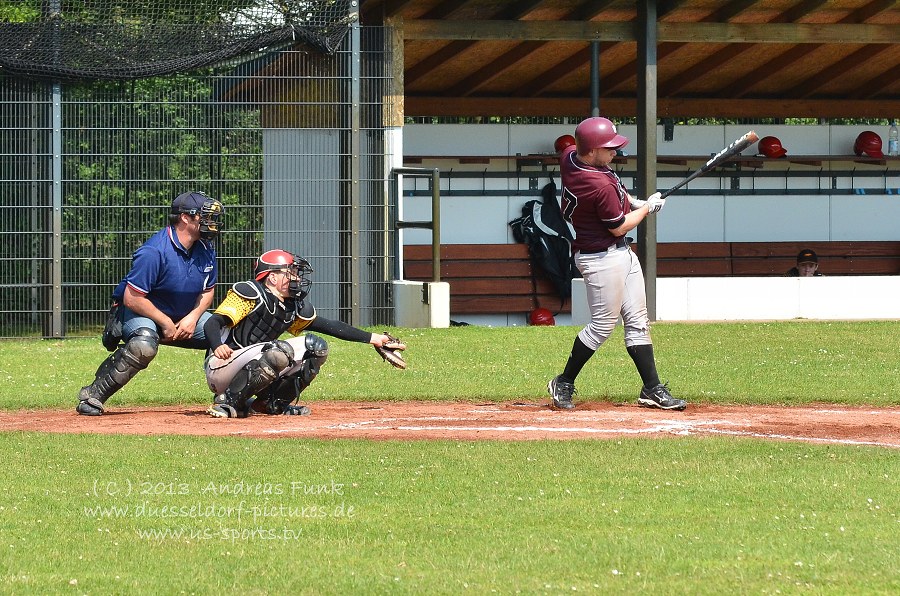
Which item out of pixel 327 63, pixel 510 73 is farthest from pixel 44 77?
pixel 510 73

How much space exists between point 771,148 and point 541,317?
17.1 ft

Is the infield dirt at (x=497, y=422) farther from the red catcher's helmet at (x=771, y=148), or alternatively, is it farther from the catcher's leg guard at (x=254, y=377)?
the red catcher's helmet at (x=771, y=148)

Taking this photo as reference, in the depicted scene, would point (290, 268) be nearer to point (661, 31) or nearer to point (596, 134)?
point (596, 134)

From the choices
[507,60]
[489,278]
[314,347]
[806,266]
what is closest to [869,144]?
[806,266]

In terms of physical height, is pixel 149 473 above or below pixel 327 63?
below

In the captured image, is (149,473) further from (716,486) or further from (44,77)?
(44,77)

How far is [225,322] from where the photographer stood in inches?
345

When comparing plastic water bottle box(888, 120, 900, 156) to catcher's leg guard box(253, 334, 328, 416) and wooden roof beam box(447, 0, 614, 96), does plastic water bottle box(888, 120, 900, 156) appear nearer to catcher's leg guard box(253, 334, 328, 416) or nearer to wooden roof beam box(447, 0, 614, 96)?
wooden roof beam box(447, 0, 614, 96)

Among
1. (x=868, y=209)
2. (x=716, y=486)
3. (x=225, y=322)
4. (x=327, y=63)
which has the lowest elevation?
(x=716, y=486)

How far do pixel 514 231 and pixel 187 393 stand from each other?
→ 35.2 feet

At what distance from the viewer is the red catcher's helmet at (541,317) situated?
19.8 meters

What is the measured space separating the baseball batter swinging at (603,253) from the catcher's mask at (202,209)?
240 cm

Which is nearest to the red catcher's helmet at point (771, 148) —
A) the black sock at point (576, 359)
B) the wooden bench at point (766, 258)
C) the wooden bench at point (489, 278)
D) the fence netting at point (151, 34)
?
the wooden bench at point (766, 258)

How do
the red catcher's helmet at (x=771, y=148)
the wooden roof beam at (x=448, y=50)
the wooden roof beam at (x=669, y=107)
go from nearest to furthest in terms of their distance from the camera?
1. the wooden roof beam at (x=448, y=50)
2. the red catcher's helmet at (x=771, y=148)
3. the wooden roof beam at (x=669, y=107)
